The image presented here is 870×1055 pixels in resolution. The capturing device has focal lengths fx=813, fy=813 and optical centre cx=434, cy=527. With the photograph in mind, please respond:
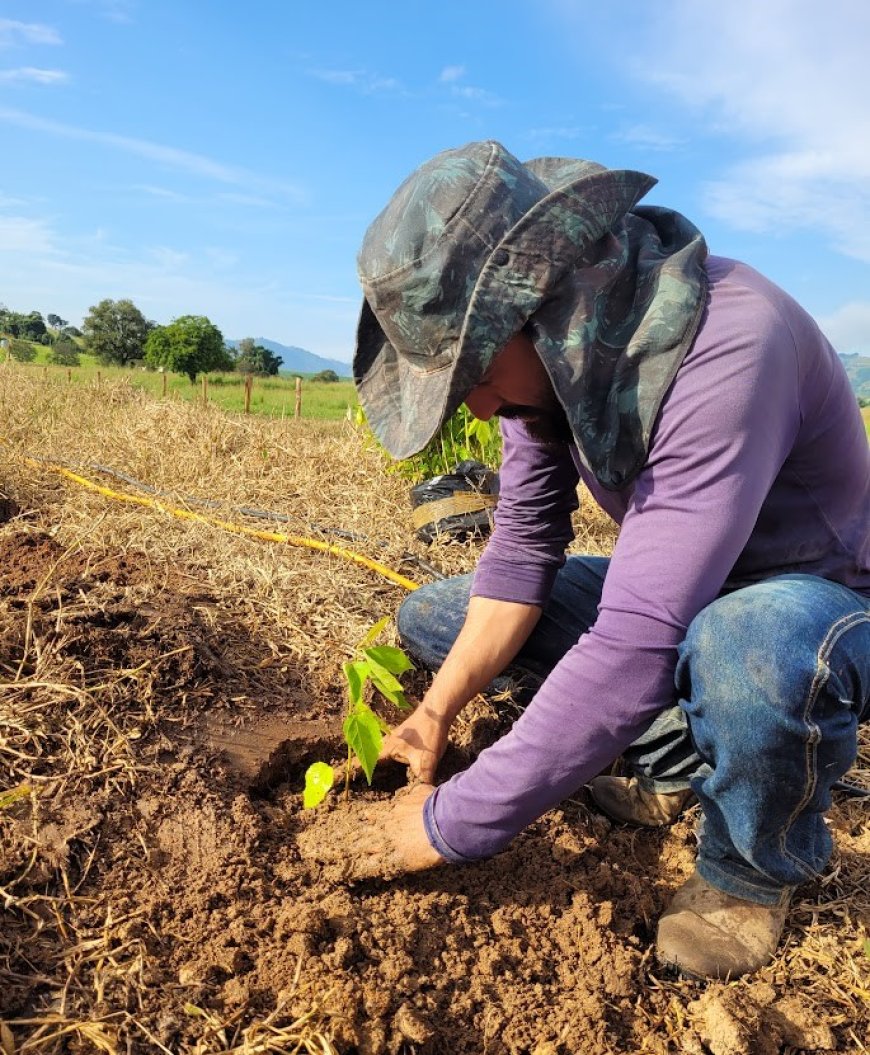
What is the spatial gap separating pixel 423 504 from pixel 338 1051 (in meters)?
2.96

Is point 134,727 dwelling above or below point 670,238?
below

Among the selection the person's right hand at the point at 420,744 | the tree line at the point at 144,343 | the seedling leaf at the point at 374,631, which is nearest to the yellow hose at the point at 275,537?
the seedling leaf at the point at 374,631

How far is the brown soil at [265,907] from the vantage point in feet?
4.30

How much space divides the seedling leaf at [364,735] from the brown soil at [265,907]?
0.20 m

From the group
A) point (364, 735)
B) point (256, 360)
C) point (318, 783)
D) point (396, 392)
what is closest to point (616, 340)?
point (396, 392)

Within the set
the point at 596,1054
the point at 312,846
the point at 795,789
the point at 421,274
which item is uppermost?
the point at 421,274

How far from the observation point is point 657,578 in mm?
1322

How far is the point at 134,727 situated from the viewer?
1.84m

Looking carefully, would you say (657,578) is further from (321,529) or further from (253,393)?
(253,393)

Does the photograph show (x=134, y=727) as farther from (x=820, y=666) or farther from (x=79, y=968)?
(x=820, y=666)

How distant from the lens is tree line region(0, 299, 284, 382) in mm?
50344

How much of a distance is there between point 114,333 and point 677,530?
210 feet

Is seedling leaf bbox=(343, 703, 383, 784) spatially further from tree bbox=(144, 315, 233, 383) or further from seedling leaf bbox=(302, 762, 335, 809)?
tree bbox=(144, 315, 233, 383)

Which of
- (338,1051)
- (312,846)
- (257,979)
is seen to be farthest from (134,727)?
(338,1051)
